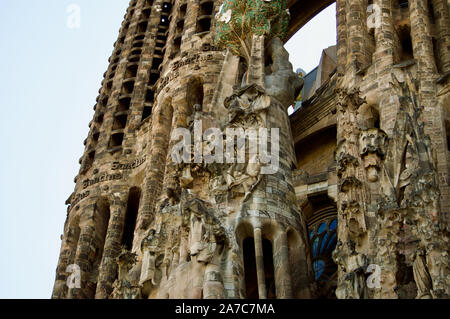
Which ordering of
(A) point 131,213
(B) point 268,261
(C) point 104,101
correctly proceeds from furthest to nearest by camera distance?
(C) point 104,101, (A) point 131,213, (B) point 268,261

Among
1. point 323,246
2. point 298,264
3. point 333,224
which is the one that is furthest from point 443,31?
point 298,264

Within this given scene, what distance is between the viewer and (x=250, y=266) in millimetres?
20078

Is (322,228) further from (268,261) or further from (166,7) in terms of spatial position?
(166,7)

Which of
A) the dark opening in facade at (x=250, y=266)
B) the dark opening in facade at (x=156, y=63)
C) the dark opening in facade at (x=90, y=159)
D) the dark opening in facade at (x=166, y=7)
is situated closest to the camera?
the dark opening in facade at (x=250, y=266)

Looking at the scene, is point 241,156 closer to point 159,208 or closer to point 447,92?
point 159,208

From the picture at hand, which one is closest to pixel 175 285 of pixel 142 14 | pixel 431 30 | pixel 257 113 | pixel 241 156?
pixel 241 156

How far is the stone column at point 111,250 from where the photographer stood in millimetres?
24812

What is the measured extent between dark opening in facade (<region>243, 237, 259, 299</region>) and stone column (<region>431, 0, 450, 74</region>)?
5490 mm

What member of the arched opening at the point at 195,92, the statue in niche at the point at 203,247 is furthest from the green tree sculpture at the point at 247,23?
the statue in niche at the point at 203,247

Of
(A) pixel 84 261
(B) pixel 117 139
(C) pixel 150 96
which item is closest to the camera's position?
(A) pixel 84 261

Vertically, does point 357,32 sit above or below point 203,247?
above

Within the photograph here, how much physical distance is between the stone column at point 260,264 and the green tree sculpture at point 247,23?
6.83 metres

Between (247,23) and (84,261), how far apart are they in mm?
7448

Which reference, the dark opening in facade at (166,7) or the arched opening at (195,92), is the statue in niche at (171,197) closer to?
the arched opening at (195,92)
